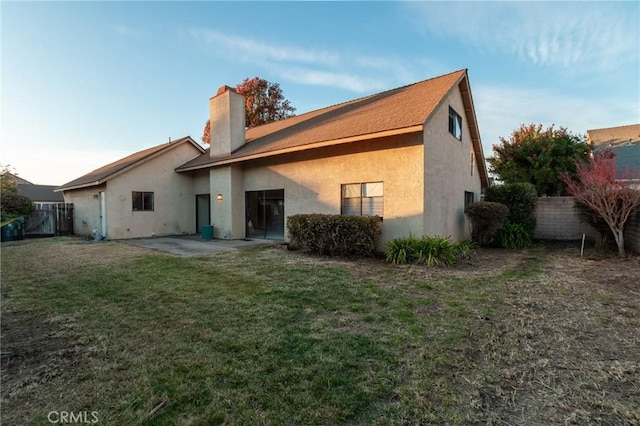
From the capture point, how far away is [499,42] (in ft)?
36.3

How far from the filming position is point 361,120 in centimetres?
1087

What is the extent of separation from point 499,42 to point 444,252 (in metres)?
8.20

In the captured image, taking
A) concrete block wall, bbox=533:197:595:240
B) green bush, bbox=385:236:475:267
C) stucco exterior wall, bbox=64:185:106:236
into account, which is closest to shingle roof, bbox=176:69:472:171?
green bush, bbox=385:236:475:267

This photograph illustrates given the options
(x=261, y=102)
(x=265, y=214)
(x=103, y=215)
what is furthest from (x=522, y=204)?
(x=261, y=102)

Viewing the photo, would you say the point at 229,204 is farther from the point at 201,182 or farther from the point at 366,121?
the point at 366,121

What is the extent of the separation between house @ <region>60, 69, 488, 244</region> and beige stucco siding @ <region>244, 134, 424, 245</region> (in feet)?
0.11

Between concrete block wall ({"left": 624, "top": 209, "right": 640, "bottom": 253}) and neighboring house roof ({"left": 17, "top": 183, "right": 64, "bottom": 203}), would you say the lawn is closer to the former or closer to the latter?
concrete block wall ({"left": 624, "top": 209, "right": 640, "bottom": 253})

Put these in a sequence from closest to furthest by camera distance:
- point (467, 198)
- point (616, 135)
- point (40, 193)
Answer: point (467, 198) → point (616, 135) → point (40, 193)

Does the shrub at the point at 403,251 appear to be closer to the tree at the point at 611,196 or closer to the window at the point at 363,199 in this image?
the window at the point at 363,199

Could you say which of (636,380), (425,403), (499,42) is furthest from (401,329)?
(499,42)

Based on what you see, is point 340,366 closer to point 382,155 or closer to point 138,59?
point 382,155

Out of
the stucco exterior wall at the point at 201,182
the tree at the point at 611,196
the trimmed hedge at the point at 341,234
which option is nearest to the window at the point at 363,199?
the trimmed hedge at the point at 341,234

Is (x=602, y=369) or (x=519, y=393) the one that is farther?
(x=602, y=369)

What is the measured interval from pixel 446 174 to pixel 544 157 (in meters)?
10.1
